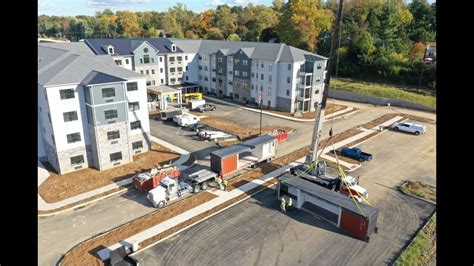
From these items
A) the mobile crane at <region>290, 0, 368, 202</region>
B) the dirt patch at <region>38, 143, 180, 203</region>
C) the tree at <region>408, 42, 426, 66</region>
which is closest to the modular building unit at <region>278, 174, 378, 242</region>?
the mobile crane at <region>290, 0, 368, 202</region>

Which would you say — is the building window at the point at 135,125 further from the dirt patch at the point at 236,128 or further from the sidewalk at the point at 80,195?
the dirt patch at the point at 236,128

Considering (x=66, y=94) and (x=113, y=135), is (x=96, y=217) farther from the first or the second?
(x=66, y=94)

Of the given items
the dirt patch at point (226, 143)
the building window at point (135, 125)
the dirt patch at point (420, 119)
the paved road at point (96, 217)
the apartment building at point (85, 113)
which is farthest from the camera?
the dirt patch at point (420, 119)

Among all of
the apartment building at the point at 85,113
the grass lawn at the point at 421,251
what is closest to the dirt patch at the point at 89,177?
the apartment building at the point at 85,113
